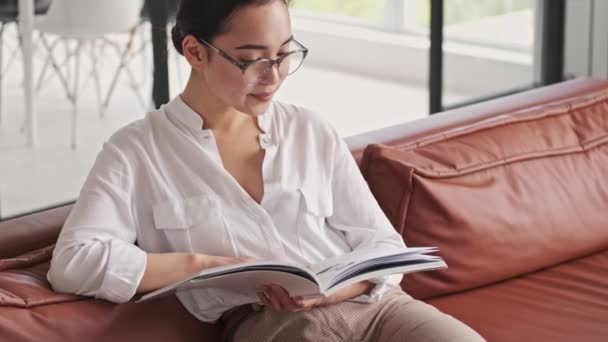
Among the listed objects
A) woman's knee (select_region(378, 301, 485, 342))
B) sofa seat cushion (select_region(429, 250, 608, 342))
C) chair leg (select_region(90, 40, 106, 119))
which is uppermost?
chair leg (select_region(90, 40, 106, 119))

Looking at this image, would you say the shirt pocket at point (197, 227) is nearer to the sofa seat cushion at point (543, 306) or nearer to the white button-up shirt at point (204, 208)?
the white button-up shirt at point (204, 208)

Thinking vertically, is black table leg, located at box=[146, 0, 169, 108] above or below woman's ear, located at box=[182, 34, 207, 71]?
below

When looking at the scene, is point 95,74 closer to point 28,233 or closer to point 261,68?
point 28,233

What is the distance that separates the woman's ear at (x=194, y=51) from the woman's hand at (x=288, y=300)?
42 cm

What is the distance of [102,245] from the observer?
6.12 feet

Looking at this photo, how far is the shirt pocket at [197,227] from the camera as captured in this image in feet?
6.46

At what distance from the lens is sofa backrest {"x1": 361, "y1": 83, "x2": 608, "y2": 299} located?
2365mm

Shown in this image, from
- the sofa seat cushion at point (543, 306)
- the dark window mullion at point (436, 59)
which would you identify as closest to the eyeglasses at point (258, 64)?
the sofa seat cushion at point (543, 306)

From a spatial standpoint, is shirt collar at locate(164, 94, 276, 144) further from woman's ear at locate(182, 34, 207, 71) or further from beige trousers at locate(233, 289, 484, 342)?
beige trousers at locate(233, 289, 484, 342)

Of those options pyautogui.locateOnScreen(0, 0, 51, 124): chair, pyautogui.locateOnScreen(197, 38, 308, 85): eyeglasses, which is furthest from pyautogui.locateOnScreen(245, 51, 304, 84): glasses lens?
pyautogui.locateOnScreen(0, 0, 51, 124): chair

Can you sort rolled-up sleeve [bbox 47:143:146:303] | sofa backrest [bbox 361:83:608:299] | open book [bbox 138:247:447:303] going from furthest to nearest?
sofa backrest [bbox 361:83:608:299] < rolled-up sleeve [bbox 47:143:146:303] < open book [bbox 138:247:447:303]

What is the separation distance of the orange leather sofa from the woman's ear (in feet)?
1.38

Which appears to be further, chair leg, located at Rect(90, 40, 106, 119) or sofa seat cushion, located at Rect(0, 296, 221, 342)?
chair leg, located at Rect(90, 40, 106, 119)

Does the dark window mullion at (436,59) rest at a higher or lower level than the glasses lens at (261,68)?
lower
